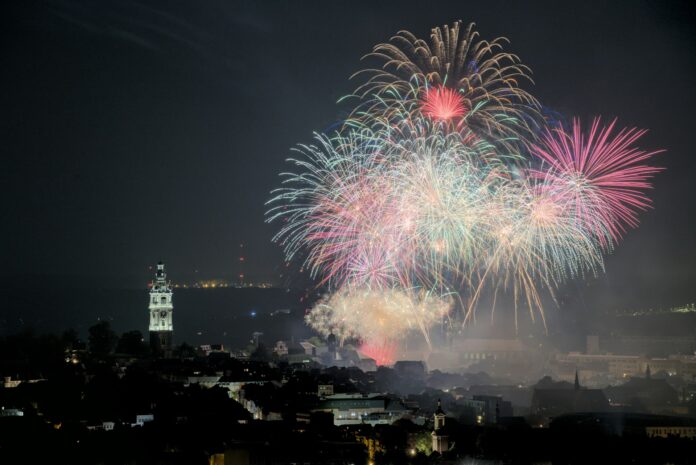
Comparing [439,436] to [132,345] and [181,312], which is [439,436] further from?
[181,312]

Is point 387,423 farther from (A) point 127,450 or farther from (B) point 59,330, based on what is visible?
(B) point 59,330

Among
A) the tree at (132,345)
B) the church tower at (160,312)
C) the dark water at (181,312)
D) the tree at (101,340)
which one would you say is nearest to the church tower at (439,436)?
the tree at (132,345)

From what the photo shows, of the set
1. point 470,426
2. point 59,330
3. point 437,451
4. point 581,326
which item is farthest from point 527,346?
point 437,451

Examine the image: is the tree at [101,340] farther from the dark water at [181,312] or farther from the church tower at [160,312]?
the dark water at [181,312]

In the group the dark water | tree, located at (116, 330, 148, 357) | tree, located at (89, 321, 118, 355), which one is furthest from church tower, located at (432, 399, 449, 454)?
the dark water

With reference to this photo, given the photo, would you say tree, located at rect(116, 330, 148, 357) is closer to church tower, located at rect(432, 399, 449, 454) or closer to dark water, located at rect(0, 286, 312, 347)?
dark water, located at rect(0, 286, 312, 347)

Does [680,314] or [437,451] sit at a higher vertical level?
[680,314]

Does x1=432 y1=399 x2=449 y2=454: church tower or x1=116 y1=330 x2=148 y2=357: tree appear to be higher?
x1=116 y1=330 x2=148 y2=357: tree

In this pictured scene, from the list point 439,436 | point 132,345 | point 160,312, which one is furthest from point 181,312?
point 439,436

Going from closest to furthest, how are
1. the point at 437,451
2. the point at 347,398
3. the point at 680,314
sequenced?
1. the point at 437,451
2. the point at 347,398
3. the point at 680,314
